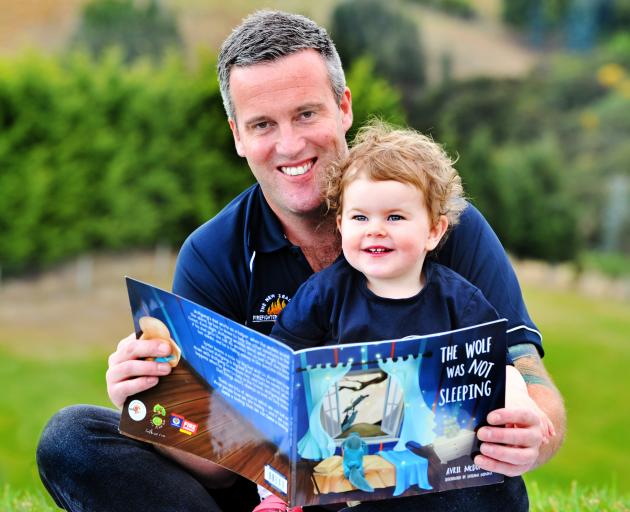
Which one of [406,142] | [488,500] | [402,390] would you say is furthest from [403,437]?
[406,142]

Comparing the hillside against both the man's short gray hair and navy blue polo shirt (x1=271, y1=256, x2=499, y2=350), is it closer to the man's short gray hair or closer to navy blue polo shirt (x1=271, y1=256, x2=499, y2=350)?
the man's short gray hair

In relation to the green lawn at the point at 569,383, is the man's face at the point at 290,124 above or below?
above

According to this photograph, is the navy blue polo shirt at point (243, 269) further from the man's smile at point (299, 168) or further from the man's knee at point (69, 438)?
the man's knee at point (69, 438)

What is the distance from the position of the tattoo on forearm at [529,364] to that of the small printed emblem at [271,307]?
1.94 ft

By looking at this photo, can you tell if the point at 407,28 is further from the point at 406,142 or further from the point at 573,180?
the point at 406,142

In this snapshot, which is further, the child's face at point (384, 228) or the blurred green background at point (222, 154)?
the blurred green background at point (222, 154)

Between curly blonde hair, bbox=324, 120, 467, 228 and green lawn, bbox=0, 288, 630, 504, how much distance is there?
8699 mm

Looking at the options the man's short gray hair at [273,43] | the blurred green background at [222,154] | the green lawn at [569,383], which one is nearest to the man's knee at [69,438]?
the man's short gray hair at [273,43]

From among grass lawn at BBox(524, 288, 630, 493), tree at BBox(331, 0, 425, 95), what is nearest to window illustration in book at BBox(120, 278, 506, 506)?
tree at BBox(331, 0, 425, 95)

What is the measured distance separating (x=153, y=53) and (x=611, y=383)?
7511 mm

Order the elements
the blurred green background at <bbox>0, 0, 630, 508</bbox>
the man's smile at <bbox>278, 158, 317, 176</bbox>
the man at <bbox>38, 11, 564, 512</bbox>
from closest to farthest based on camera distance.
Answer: the man at <bbox>38, 11, 564, 512</bbox> < the man's smile at <bbox>278, 158, 317, 176</bbox> < the blurred green background at <bbox>0, 0, 630, 508</bbox>

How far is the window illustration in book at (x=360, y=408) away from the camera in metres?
1.58

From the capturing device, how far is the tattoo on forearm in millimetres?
1926

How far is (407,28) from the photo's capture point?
1074 cm
